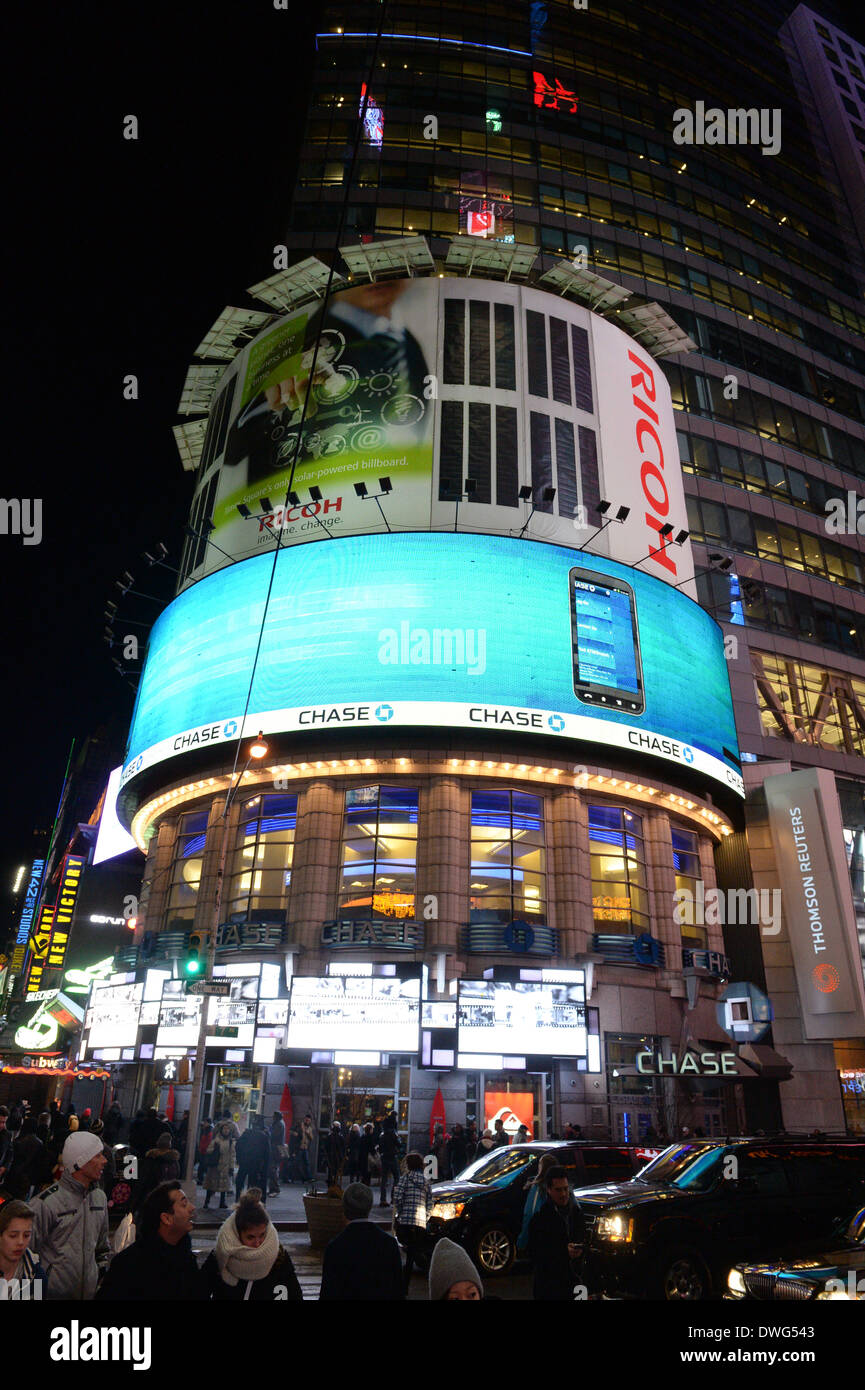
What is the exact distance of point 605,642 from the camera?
97.3 ft

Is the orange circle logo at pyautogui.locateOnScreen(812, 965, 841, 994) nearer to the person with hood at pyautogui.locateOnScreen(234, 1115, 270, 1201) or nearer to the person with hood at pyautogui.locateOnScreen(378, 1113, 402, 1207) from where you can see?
the person with hood at pyautogui.locateOnScreen(378, 1113, 402, 1207)

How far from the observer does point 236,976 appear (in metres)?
25.9

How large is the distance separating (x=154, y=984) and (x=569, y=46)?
63032 millimetres

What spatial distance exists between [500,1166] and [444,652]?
1705cm

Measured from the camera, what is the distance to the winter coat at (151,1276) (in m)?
4.64

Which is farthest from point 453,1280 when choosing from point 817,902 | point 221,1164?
point 817,902

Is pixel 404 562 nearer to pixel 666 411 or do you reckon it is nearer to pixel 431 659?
pixel 431 659

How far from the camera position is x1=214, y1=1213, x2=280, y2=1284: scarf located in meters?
5.14

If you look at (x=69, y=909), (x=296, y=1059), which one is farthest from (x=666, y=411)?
(x=69, y=909)

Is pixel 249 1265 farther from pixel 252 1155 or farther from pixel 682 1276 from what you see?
pixel 252 1155

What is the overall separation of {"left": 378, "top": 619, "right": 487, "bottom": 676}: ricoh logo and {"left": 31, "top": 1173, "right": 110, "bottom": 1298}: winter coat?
72.6ft

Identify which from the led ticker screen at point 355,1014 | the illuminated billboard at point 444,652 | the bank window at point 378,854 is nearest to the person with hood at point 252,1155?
the led ticker screen at point 355,1014

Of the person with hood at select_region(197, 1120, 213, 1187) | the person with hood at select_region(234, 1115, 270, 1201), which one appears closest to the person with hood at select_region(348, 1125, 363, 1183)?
the person with hood at select_region(197, 1120, 213, 1187)

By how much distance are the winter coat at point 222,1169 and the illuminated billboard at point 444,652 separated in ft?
41.6
